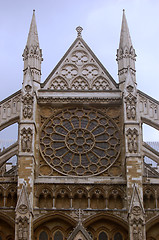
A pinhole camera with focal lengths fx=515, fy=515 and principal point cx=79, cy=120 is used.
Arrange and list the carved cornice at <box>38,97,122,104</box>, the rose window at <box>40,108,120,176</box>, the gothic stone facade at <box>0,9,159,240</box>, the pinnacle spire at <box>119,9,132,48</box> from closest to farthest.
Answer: the gothic stone facade at <box>0,9,159,240</box>, the rose window at <box>40,108,120,176</box>, the carved cornice at <box>38,97,122,104</box>, the pinnacle spire at <box>119,9,132,48</box>

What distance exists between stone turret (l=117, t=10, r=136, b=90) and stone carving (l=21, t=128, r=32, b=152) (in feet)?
16.5

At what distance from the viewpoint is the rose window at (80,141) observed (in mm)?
22484

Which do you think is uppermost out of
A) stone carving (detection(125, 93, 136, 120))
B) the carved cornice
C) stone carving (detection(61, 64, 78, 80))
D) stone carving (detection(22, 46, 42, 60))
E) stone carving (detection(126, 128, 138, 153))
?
stone carving (detection(22, 46, 42, 60))

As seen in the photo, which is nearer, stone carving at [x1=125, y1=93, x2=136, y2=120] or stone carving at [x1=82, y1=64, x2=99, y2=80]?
stone carving at [x1=125, y1=93, x2=136, y2=120]

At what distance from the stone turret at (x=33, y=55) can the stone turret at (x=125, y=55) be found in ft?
12.5

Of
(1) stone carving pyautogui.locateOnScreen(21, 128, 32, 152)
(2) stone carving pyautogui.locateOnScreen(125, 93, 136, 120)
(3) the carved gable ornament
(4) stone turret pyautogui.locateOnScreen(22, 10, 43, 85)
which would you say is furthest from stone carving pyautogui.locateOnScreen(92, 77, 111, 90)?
(3) the carved gable ornament

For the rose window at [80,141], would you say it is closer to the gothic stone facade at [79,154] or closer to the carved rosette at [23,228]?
the gothic stone facade at [79,154]

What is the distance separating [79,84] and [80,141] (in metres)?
3.01

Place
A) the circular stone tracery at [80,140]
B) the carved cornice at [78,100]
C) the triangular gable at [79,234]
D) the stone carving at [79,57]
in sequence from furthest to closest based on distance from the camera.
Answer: the stone carving at [79,57], the carved cornice at [78,100], the circular stone tracery at [80,140], the triangular gable at [79,234]

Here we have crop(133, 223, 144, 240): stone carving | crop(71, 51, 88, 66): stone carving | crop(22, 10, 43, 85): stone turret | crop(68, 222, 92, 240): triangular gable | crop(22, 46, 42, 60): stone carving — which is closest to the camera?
crop(68, 222, 92, 240): triangular gable

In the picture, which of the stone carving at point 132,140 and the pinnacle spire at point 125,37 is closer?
the stone carving at point 132,140

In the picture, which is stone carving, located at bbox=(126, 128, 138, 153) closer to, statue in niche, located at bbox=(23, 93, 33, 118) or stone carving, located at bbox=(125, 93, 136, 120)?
stone carving, located at bbox=(125, 93, 136, 120)

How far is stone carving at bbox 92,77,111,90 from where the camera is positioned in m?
24.4

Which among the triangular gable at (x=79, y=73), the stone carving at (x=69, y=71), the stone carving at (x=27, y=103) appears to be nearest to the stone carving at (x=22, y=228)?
the stone carving at (x=27, y=103)
